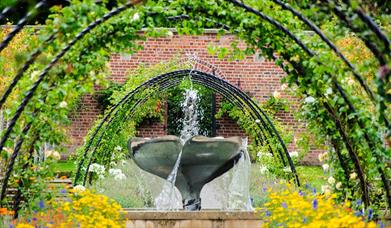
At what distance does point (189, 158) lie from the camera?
928cm

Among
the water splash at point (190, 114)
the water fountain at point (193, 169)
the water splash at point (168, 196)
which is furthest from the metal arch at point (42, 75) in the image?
the water splash at point (190, 114)

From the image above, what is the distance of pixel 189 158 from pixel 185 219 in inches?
44.0

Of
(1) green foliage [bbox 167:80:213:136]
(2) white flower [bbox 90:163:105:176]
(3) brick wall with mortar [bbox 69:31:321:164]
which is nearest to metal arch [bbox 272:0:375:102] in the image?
(2) white flower [bbox 90:163:105:176]

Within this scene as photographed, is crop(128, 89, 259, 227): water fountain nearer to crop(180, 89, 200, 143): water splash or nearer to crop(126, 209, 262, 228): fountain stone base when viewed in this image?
crop(126, 209, 262, 228): fountain stone base

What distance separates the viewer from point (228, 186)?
423 inches

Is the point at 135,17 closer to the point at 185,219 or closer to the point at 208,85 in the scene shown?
the point at 185,219

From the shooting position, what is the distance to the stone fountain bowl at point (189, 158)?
9.16m

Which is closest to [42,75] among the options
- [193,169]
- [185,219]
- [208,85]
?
[185,219]

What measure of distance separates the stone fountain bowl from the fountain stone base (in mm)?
997

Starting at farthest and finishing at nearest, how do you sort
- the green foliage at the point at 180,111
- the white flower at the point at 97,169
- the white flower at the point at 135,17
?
the green foliage at the point at 180,111 < the white flower at the point at 97,169 < the white flower at the point at 135,17

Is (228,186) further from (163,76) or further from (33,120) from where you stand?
(33,120)

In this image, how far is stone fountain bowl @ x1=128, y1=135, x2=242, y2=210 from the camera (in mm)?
9164

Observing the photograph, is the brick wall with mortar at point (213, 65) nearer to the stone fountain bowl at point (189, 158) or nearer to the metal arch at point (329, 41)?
the stone fountain bowl at point (189, 158)

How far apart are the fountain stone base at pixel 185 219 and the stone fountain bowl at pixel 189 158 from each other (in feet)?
3.27
